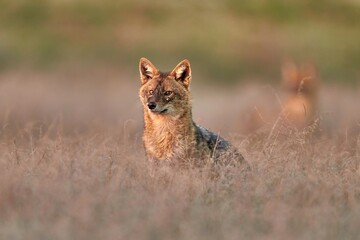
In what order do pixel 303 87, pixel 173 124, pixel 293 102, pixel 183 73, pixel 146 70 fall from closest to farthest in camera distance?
pixel 173 124 → pixel 183 73 → pixel 146 70 → pixel 293 102 → pixel 303 87

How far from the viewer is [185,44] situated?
97.6 feet

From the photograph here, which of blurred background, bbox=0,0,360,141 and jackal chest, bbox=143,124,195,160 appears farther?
blurred background, bbox=0,0,360,141

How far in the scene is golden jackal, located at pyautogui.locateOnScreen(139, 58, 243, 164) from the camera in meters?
9.59

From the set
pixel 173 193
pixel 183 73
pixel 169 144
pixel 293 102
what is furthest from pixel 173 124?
pixel 293 102

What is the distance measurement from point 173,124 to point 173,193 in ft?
5.91

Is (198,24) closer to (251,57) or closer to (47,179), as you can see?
(251,57)

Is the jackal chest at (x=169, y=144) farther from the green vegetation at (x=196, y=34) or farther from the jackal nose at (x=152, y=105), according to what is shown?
the green vegetation at (x=196, y=34)

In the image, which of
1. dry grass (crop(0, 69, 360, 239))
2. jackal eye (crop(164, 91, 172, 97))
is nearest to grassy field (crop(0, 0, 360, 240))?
dry grass (crop(0, 69, 360, 239))

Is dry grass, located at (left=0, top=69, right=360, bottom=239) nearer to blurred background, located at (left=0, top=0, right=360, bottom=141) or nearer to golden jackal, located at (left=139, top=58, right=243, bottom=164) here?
golden jackal, located at (left=139, top=58, right=243, bottom=164)

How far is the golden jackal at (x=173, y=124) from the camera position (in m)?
9.59

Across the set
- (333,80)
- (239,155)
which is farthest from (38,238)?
Answer: (333,80)

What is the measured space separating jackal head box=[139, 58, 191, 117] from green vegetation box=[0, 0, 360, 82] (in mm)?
16200

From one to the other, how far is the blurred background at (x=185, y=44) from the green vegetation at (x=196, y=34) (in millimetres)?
29

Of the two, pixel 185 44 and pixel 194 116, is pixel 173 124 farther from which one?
pixel 185 44
